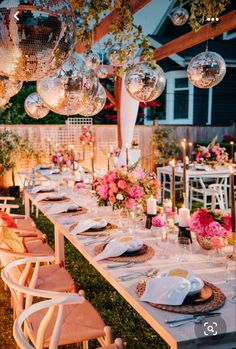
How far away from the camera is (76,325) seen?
85.4 inches

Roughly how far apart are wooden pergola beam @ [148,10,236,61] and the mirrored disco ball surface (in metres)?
3.04

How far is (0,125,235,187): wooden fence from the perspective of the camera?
380 inches

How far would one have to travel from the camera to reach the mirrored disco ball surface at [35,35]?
4.83ft

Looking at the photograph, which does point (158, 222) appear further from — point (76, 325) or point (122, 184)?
point (76, 325)

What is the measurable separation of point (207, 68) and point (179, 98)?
35.8ft

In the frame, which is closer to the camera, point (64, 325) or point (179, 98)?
point (64, 325)

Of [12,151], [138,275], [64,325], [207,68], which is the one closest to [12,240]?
[64,325]

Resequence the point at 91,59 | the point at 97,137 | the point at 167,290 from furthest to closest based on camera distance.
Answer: the point at 97,137 → the point at 91,59 → the point at 167,290

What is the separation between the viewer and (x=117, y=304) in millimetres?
3631

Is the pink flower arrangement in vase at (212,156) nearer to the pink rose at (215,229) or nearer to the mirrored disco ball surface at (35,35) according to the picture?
the pink rose at (215,229)

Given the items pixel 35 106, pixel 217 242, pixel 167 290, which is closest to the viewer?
pixel 167 290

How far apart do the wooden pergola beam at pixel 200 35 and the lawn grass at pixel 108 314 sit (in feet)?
9.60

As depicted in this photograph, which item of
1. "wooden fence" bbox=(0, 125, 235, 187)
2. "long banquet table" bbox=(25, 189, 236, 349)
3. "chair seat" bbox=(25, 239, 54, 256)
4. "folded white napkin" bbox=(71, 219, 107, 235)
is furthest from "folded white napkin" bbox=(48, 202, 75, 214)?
"wooden fence" bbox=(0, 125, 235, 187)

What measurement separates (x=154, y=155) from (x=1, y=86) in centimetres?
758
